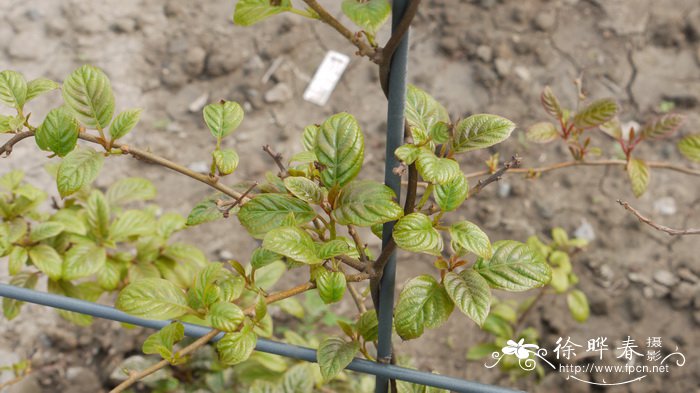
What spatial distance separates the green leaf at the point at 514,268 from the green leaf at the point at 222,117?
419 millimetres

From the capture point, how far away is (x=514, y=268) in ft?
3.00

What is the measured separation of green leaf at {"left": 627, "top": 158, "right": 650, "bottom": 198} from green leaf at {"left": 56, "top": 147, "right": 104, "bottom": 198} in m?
1.12

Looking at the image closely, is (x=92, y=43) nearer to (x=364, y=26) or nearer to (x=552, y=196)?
(x=552, y=196)

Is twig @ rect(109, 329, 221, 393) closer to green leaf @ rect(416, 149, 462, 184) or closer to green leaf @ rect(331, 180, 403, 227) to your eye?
green leaf @ rect(331, 180, 403, 227)

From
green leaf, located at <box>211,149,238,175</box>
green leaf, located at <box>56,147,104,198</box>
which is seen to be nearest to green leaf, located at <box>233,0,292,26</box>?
green leaf, located at <box>211,149,238,175</box>

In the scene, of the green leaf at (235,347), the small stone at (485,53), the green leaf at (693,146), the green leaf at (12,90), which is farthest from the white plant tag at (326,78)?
the green leaf at (235,347)

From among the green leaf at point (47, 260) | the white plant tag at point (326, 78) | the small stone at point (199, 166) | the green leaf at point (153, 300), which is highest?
the green leaf at point (153, 300)

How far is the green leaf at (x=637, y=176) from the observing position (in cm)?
144

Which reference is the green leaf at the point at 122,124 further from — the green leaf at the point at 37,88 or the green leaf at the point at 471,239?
the green leaf at the point at 471,239

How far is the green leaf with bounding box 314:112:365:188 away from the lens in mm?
837

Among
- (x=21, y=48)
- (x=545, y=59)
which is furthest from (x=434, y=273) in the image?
(x=21, y=48)

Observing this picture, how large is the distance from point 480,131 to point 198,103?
6.72 ft

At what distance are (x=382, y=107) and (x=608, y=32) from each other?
107 cm

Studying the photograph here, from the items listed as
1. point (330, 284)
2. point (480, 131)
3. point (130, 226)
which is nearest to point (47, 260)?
point (130, 226)
